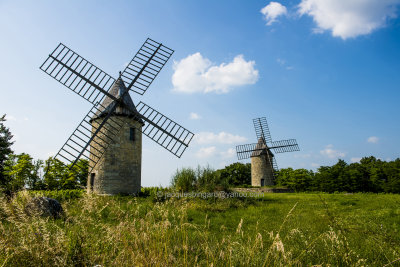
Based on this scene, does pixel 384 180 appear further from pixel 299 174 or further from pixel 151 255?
pixel 151 255

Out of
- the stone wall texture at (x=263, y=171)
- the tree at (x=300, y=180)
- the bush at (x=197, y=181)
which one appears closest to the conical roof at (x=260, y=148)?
the stone wall texture at (x=263, y=171)

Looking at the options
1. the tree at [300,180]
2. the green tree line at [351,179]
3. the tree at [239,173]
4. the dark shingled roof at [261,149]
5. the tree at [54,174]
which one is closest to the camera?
the tree at [54,174]

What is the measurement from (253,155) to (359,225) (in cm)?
2489

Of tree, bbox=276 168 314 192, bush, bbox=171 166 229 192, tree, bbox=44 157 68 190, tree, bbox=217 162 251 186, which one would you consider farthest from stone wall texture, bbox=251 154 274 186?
tree, bbox=44 157 68 190

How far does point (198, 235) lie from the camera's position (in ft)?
14.0

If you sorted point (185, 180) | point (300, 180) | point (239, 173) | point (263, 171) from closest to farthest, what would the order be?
point (185, 180) → point (263, 171) → point (300, 180) → point (239, 173)

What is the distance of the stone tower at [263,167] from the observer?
101ft

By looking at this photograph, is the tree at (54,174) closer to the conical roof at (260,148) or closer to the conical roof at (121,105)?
the conical roof at (121,105)

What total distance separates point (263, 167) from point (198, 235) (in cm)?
2781

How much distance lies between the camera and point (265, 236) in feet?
20.5

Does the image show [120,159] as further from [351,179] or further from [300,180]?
[351,179]

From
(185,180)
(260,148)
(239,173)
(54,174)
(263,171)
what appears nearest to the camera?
(185,180)

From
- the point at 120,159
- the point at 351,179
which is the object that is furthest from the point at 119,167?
the point at 351,179

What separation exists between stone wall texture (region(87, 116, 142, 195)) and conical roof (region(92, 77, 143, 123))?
37 centimetres
